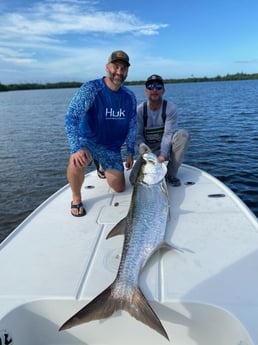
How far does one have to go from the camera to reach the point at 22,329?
236cm

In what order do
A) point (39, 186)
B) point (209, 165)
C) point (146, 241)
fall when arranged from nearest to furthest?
point (146, 241), point (39, 186), point (209, 165)

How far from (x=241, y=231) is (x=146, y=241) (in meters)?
1.07

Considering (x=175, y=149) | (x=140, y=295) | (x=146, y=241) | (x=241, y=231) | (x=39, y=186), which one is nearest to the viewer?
(x=140, y=295)

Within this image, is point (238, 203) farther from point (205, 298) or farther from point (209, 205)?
point (205, 298)

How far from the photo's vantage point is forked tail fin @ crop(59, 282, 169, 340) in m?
2.10

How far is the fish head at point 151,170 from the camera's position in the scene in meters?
3.73

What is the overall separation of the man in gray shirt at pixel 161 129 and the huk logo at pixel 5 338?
315 centimetres

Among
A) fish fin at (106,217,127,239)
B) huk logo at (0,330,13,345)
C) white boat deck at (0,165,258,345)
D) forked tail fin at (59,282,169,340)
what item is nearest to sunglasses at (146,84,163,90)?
white boat deck at (0,165,258,345)

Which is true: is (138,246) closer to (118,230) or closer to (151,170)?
(118,230)

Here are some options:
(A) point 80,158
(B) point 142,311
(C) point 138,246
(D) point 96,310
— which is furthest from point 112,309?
(A) point 80,158

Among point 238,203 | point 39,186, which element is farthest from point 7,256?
point 39,186

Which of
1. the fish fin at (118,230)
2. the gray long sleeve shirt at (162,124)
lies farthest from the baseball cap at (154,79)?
the fish fin at (118,230)

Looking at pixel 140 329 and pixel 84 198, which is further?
pixel 84 198

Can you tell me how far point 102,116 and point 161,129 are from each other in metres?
1.29
